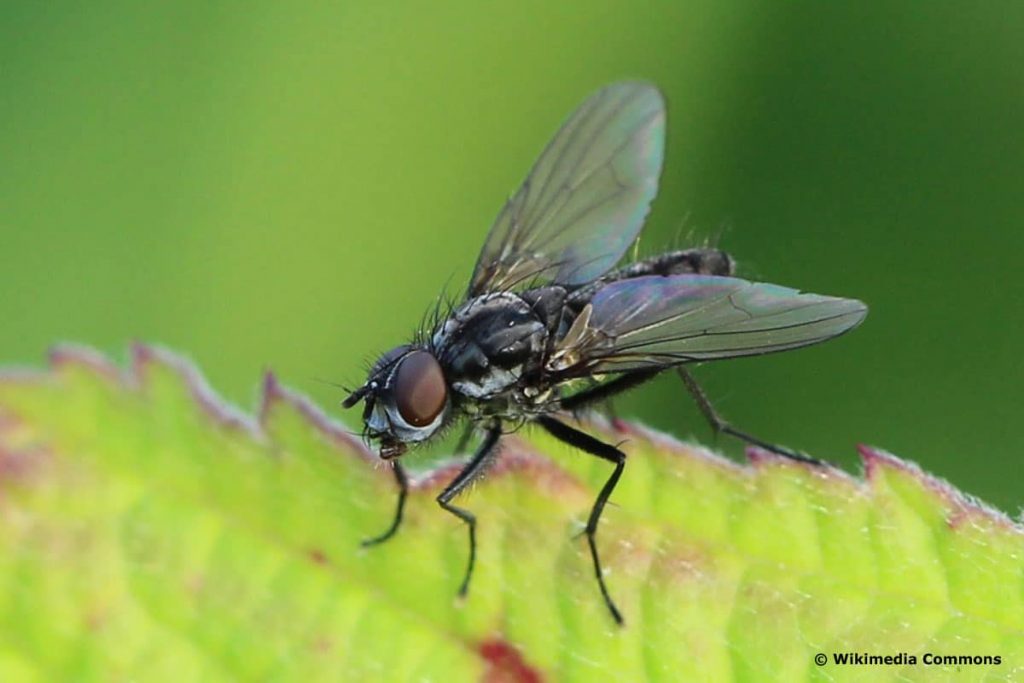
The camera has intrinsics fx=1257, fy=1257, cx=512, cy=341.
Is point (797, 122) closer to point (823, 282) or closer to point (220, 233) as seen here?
point (823, 282)

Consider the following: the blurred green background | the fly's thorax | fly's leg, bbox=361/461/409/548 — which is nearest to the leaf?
fly's leg, bbox=361/461/409/548

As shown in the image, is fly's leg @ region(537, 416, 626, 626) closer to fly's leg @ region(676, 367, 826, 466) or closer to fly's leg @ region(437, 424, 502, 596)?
fly's leg @ region(437, 424, 502, 596)

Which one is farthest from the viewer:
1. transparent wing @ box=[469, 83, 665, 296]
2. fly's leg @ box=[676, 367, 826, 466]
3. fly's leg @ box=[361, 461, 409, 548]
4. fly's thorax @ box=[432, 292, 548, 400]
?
transparent wing @ box=[469, 83, 665, 296]

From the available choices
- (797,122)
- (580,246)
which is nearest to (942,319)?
(797,122)

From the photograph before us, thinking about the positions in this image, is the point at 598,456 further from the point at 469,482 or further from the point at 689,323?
the point at 689,323

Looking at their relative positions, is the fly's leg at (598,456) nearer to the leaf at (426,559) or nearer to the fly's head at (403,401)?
the leaf at (426,559)
